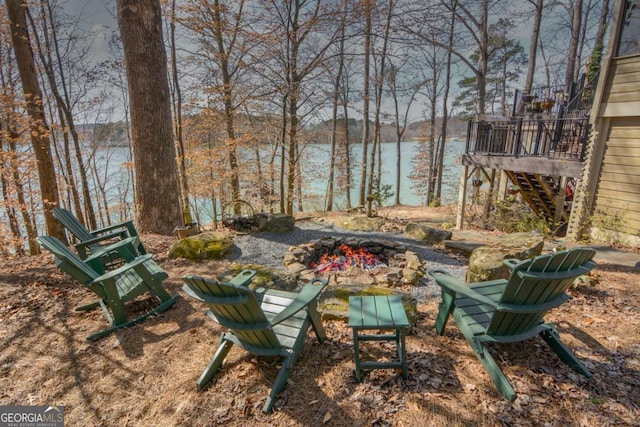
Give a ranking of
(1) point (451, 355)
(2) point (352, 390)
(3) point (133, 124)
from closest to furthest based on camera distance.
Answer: (2) point (352, 390) → (1) point (451, 355) → (3) point (133, 124)

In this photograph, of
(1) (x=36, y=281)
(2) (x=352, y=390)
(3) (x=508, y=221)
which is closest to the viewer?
(2) (x=352, y=390)

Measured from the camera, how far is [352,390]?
6.19 ft

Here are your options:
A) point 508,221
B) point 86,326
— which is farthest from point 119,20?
point 508,221

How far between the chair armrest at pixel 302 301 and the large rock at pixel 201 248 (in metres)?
2.51

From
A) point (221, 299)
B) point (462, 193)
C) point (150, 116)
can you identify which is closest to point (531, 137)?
point (462, 193)

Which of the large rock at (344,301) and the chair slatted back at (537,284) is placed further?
the large rock at (344,301)

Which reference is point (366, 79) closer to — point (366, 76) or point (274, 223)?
point (366, 76)

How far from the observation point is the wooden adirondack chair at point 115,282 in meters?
2.33

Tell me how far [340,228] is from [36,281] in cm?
493

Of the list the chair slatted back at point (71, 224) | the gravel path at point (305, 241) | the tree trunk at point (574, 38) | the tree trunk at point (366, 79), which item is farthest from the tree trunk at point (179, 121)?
the tree trunk at point (574, 38)

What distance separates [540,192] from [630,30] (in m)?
4.39

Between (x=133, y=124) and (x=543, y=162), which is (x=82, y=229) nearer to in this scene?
(x=133, y=124)

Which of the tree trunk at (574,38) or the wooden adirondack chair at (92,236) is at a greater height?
the tree trunk at (574,38)

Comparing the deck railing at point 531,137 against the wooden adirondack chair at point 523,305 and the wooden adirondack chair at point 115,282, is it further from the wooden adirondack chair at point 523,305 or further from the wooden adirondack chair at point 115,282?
the wooden adirondack chair at point 115,282
